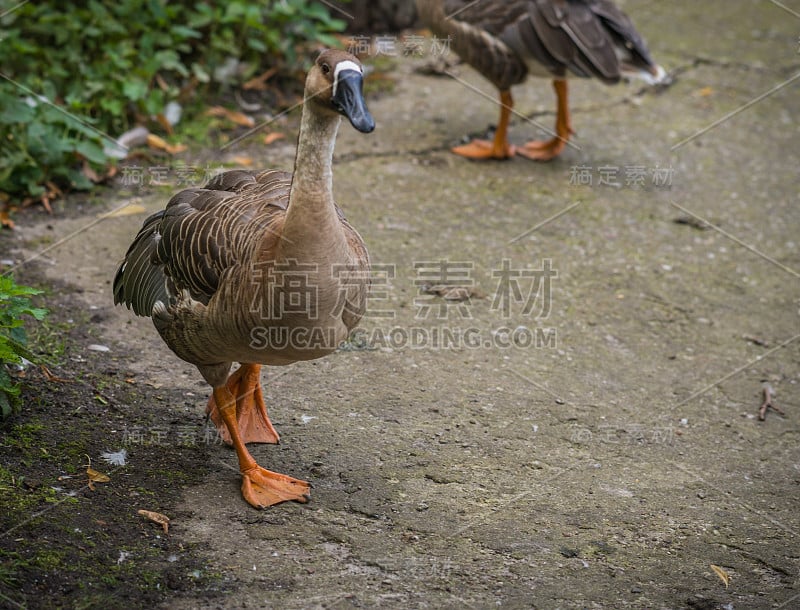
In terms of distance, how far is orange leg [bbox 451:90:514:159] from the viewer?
6.54m

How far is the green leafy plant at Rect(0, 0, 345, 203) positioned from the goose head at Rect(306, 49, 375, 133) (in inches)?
120

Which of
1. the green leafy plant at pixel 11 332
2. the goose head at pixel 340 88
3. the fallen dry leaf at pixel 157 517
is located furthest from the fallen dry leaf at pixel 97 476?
the goose head at pixel 340 88

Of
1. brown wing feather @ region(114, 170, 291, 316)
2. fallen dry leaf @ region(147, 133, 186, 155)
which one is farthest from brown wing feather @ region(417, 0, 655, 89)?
brown wing feather @ region(114, 170, 291, 316)

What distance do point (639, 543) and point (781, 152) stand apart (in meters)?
4.67

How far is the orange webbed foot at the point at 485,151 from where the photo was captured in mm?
6605

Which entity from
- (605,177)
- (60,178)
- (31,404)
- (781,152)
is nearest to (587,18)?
(605,177)

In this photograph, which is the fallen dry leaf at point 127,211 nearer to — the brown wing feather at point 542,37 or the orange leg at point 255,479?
the orange leg at point 255,479

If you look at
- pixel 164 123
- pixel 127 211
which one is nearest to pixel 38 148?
pixel 127 211

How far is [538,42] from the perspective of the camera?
626 cm

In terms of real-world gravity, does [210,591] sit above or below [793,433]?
above

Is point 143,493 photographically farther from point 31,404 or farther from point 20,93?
point 20,93

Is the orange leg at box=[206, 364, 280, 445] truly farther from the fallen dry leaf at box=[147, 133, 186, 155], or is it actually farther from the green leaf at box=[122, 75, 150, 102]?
the green leaf at box=[122, 75, 150, 102]

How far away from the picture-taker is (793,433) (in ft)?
14.2

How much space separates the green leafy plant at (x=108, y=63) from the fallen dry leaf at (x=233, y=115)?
0.78ft
